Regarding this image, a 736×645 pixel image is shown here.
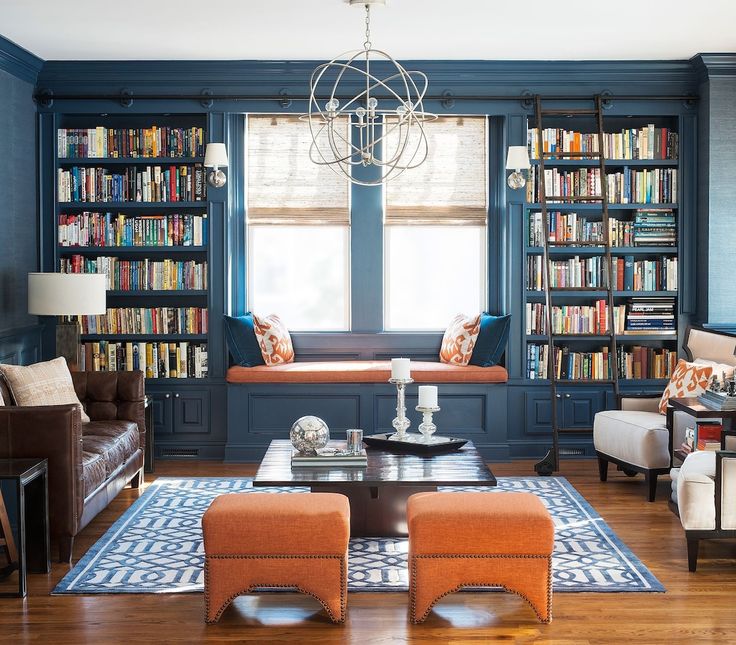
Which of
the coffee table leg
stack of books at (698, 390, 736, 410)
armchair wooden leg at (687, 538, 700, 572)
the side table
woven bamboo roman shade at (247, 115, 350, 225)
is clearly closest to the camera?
the side table

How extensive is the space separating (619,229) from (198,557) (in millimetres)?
3993

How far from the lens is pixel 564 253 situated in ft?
23.2

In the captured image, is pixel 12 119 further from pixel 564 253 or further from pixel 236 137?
pixel 564 253

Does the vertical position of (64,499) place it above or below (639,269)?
below

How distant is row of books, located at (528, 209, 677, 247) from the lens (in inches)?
272

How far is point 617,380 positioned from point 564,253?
1053 millimetres

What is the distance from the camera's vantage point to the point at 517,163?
6.60 m

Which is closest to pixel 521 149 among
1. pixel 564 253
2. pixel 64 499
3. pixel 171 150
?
pixel 564 253

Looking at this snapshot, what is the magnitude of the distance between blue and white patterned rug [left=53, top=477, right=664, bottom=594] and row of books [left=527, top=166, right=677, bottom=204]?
7.71 ft

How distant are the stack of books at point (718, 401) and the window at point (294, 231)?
2869 millimetres

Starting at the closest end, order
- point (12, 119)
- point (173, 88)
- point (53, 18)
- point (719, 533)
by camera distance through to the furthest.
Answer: point (719, 533), point (53, 18), point (12, 119), point (173, 88)

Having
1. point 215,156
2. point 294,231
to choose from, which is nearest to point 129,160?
point 215,156

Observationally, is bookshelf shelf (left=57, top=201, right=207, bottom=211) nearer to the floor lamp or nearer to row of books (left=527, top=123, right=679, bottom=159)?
the floor lamp

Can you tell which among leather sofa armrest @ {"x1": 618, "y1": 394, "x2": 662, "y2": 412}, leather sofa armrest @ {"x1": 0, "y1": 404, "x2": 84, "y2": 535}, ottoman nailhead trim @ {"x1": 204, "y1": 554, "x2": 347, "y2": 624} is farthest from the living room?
ottoman nailhead trim @ {"x1": 204, "y1": 554, "x2": 347, "y2": 624}
